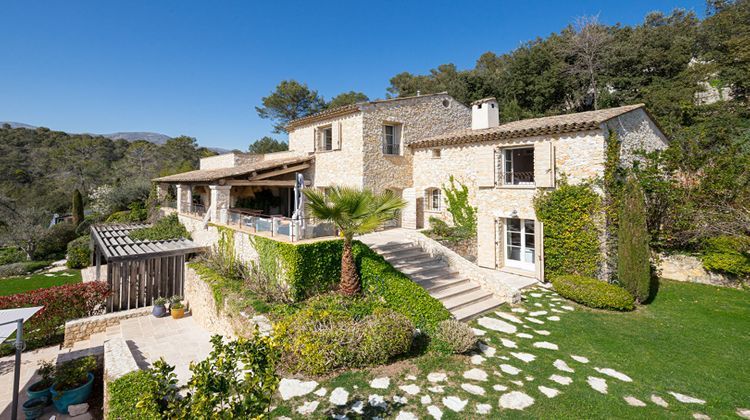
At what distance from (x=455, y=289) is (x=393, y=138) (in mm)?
9537

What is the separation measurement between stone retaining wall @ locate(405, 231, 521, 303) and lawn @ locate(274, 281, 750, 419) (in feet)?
2.34

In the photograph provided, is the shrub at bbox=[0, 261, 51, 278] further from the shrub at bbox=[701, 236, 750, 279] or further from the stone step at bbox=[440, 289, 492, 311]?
the shrub at bbox=[701, 236, 750, 279]

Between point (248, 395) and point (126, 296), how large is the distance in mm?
13194

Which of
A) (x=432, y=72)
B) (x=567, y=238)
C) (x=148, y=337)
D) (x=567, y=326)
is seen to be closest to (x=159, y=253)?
(x=148, y=337)

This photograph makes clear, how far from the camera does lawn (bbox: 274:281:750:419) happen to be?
5254 mm

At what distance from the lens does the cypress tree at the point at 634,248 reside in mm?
9852

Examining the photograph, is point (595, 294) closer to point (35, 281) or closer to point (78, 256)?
point (35, 281)

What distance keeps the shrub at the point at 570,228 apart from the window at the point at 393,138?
302 inches

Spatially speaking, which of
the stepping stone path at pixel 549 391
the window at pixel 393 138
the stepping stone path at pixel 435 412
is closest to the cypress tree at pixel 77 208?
the window at pixel 393 138

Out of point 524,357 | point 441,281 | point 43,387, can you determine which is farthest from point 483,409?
point 43,387

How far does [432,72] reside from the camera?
140 feet

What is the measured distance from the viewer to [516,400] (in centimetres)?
542

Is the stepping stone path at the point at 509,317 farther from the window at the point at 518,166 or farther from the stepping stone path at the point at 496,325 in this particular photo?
the window at the point at 518,166

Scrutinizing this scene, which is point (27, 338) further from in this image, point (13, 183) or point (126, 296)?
point (13, 183)
